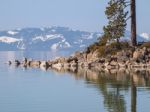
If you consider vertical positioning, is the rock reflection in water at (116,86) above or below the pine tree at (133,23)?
below

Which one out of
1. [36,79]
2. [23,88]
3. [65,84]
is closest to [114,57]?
[36,79]

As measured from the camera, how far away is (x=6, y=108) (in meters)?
32.4

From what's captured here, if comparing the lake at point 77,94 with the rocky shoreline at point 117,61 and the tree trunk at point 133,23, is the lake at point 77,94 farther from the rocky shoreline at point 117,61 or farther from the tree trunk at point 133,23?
the tree trunk at point 133,23

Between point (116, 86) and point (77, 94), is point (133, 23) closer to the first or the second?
point (116, 86)

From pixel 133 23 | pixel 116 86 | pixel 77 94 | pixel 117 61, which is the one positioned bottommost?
pixel 77 94

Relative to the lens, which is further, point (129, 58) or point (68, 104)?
point (129, 58)

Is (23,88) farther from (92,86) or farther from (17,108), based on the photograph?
(17,108)

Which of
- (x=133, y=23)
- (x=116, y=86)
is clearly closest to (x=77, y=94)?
(x=116, y=86)

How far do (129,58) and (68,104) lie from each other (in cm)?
3968

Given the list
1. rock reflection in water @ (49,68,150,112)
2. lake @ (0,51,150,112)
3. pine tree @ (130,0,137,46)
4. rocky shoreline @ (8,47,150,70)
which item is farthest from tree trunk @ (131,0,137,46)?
lake @ (0,51,150,112)

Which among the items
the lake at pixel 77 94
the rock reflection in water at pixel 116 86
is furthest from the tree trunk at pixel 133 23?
the lake at pixel 77 94

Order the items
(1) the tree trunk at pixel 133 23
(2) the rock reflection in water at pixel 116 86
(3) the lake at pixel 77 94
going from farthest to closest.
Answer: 1. (1) the tree trunk at pixel 133 23
2. (2) the rock reflection in water at pixel 116 86
3. (3) the lake at pixel 77 94

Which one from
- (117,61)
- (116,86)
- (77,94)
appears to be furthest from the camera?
(117,61)

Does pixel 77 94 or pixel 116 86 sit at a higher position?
pixel 116 86
